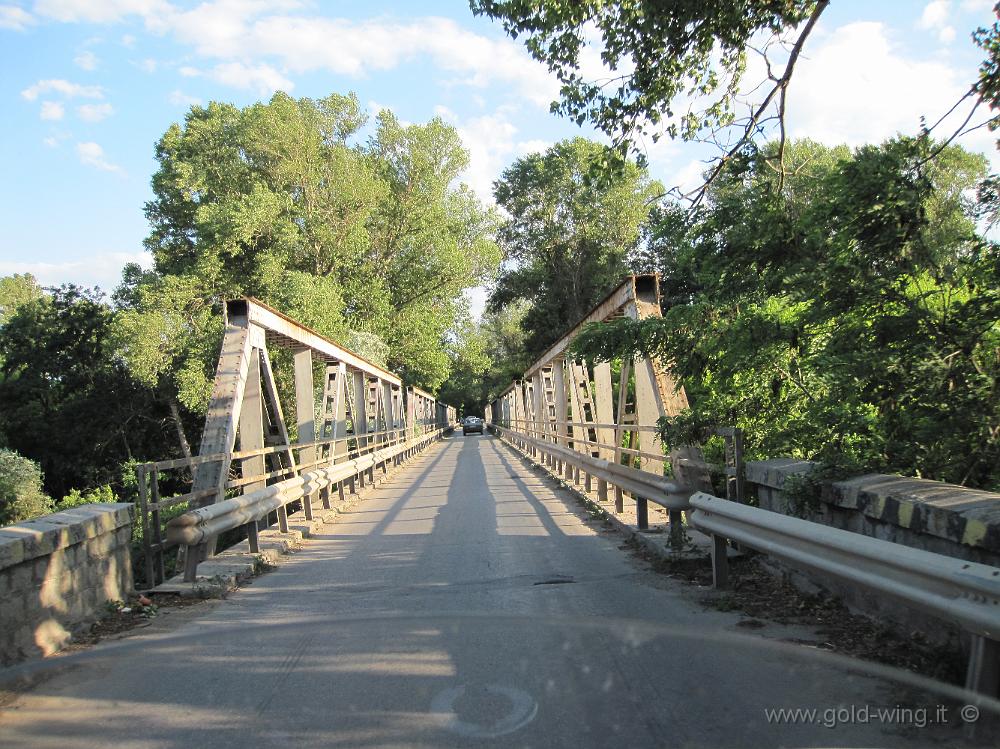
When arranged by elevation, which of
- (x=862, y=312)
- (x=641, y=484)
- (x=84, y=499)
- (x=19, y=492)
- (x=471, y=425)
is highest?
(x=862, y=312)

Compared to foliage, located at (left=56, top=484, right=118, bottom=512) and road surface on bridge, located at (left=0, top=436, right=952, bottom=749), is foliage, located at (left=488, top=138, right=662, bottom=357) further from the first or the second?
road surface on bridge, located at (left=0, top=436, right=952, bottom=749)

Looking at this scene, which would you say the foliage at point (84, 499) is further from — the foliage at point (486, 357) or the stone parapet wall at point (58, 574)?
the stone parapet wall at point (58, 574)

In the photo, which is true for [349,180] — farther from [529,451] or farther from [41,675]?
[41,675]

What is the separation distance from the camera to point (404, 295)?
116 ft

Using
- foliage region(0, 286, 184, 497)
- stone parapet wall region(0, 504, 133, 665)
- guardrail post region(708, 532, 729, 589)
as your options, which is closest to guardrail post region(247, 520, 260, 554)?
stone parapet wall region(0, 504, 133, 665)

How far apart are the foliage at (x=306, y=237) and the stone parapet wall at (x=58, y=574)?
21.1 metres

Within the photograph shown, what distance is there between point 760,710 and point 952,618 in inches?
34.1

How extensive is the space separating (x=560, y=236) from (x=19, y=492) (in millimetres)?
25915

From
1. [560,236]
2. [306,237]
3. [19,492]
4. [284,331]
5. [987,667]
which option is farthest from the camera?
[560,236]

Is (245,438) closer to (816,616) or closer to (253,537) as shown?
(253,537)

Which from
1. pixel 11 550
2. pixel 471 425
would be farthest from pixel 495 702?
pixel 471 425

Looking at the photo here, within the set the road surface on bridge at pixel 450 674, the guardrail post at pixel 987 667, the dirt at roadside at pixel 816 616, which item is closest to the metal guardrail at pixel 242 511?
the road surface on bridge at pixel 450 674

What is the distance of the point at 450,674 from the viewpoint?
12.7 feet

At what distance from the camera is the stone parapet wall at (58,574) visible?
4.23m
